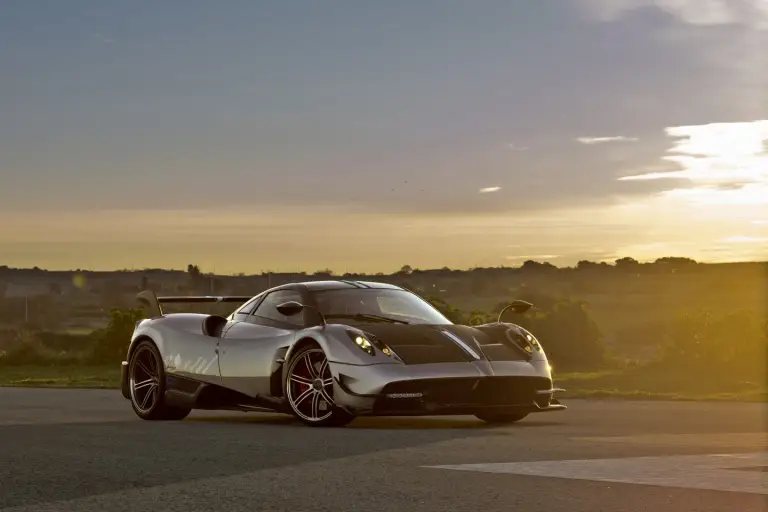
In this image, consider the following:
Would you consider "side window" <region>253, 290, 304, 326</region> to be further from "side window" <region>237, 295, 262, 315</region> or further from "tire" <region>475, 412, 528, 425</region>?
"tire" <region>475, 412, 528, 425</region>

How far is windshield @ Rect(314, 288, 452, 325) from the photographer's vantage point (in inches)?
542

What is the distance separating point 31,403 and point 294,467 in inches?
392

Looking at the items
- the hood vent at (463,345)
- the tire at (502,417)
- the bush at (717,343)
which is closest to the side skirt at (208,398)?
the hood vent at (463,345)

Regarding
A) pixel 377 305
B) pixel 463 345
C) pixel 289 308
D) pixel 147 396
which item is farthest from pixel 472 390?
pixel 147 396

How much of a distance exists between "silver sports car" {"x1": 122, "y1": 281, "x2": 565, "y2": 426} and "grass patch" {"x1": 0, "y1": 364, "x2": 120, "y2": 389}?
11169 mm

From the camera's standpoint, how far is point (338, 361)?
12664 millimetres

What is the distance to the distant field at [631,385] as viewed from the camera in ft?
64.7

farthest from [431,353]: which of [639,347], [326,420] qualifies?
[639,347]

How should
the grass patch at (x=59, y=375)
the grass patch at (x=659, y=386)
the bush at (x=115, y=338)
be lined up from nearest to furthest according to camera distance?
the grass patch at (x=659, y=386) → the grass patch at (x=59, y=375) → the bush at (x=115, y=338)

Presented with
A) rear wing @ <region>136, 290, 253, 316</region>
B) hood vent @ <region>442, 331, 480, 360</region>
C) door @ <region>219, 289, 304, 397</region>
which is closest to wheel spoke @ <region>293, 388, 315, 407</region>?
door @ <region>219, 289, 304, 397</region>

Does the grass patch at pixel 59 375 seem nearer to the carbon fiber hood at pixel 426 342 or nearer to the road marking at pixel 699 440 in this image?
the carbon fiber hood at pixel 426 342

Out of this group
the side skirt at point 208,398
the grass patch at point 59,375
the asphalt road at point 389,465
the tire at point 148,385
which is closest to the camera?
the asphalt road at point 389,465

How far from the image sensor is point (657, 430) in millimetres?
12836

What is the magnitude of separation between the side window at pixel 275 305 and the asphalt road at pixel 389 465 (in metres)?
1.10
